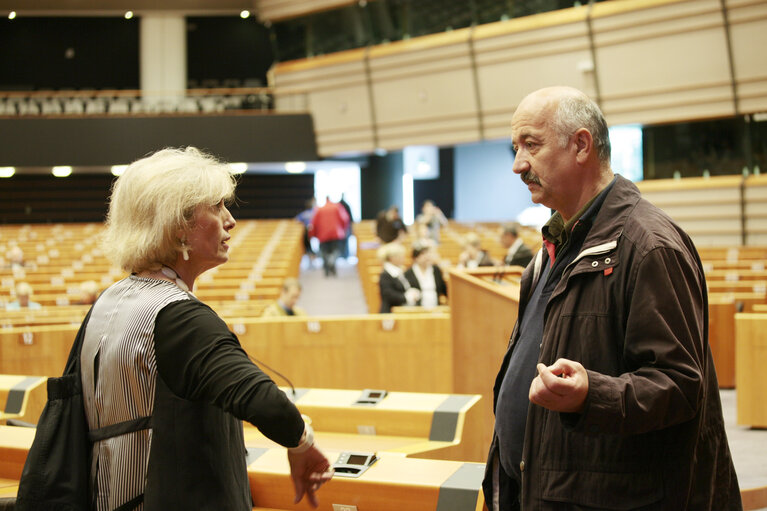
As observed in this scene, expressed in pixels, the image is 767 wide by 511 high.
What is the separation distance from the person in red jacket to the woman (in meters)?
11.8

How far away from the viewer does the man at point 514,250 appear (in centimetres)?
650

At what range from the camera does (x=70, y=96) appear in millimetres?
18656

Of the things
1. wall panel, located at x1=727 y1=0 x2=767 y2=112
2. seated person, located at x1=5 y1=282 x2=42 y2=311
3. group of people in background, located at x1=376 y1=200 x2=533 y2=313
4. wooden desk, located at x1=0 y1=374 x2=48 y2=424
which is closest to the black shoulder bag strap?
wooden desk, located at x1=0 y1=374 x2=48 y2=424

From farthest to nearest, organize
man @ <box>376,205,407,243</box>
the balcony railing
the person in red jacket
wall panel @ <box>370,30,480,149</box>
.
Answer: the balcony railing, wall panel @ <box>370,30,480,149</box>, the person in red jacket, man @ <box>376,205,407,243</box>

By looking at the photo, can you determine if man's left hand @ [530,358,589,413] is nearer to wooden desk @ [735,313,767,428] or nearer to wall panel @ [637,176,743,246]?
wooden desk @ [735,313,767,428]

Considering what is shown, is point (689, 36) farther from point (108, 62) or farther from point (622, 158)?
point (108, 62)

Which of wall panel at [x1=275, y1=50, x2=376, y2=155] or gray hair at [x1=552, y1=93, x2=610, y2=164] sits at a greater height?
wall panel at [x1=275, y1=50, x2=376, y2=155]

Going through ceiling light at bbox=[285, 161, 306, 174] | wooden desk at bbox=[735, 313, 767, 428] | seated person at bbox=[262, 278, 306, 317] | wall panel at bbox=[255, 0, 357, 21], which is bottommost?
wooden desk at bbox=[735, 313, 767, 428]

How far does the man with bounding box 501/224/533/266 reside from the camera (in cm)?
650

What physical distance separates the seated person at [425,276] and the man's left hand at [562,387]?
554cm

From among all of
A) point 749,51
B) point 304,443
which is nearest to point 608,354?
point 304,443

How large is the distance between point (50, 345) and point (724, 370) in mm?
5240

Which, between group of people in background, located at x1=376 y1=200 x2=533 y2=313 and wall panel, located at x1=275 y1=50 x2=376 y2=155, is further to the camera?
wall panel, located at x1=275 y1=50 x2=376 y2=155

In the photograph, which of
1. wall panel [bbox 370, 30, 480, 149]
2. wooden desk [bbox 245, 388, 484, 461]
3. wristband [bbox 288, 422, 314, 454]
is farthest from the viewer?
wall panel [bbox 370, 30, 480, 149]
